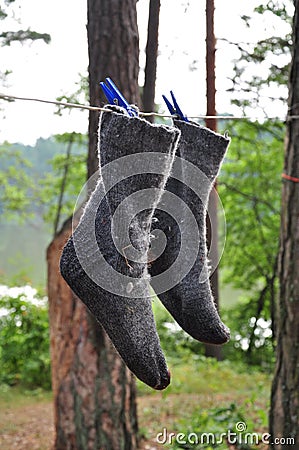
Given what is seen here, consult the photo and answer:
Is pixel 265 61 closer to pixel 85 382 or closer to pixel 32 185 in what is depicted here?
pixel 85 382

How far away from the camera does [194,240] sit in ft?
3.70

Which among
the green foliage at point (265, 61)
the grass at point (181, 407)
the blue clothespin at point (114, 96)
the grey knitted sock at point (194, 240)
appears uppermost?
the green foliage at point (265, 61)

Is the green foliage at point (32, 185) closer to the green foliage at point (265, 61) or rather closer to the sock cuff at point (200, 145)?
the green foliage at point (265, 61)

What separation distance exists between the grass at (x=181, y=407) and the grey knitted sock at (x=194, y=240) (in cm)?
180

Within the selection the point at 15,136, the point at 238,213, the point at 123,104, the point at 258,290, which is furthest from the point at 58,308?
the point at 258,290

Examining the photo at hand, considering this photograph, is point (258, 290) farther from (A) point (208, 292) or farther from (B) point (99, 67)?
(A) point (208, 292)

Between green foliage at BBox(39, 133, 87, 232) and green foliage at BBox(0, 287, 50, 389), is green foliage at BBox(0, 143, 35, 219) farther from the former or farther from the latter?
green foliage at BBox(0, 287, 50, 389)

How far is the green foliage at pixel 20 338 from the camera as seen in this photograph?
445 cm

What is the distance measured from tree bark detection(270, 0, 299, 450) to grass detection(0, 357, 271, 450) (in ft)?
2.12

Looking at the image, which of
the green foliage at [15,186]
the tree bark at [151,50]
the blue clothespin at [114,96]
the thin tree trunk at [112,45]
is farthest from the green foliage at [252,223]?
the blue clothespin at [114,96]

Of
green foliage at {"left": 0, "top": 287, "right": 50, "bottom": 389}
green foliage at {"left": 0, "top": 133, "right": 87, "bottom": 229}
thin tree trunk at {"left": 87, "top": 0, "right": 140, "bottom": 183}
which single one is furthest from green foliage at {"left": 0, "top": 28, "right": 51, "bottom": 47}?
green foliage at {"left": 0, "top": 133, "right": 87, "bottom": 229}

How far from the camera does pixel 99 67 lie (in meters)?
2.37

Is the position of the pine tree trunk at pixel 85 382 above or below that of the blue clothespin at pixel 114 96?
below

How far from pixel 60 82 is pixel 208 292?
9.64 ft
